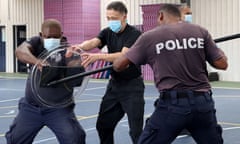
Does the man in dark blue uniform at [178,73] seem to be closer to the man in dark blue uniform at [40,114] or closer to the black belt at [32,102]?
the man in dark blue uniform at [40,114]

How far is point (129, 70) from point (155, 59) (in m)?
1.55

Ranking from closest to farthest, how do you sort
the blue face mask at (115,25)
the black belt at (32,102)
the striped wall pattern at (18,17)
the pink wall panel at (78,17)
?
the black belt at (32,102), the blue face mask at (115,25), the pink wall panel at (78,17), the striped wall pattern at (18,17)

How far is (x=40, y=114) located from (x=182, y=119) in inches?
67.5

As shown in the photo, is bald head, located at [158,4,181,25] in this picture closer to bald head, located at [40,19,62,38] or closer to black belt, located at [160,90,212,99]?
black belt, located at [160,90,212,99]

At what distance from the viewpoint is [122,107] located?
6.21 m

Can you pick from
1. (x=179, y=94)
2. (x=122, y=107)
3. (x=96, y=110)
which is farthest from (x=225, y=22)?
(x=179, y=94)

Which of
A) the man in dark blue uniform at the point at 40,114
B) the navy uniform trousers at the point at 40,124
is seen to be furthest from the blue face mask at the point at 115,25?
the navy uniform trousers at the point at 40,124

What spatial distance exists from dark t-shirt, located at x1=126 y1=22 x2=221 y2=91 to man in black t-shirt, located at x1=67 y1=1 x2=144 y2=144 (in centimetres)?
131

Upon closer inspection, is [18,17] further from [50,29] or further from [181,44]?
[181,44]

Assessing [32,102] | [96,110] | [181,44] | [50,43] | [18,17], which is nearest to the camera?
[181,44]

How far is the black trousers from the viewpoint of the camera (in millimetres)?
6004

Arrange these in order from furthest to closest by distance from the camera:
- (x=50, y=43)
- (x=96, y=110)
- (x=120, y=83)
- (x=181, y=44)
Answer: (x=96, y=110)
(x=120, y=83)
(x=50, y=43)
(x=181, y=44)

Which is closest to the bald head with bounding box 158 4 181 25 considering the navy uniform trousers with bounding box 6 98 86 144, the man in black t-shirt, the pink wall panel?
the man in black t-shirt

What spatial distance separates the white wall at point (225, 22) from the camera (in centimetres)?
1970
